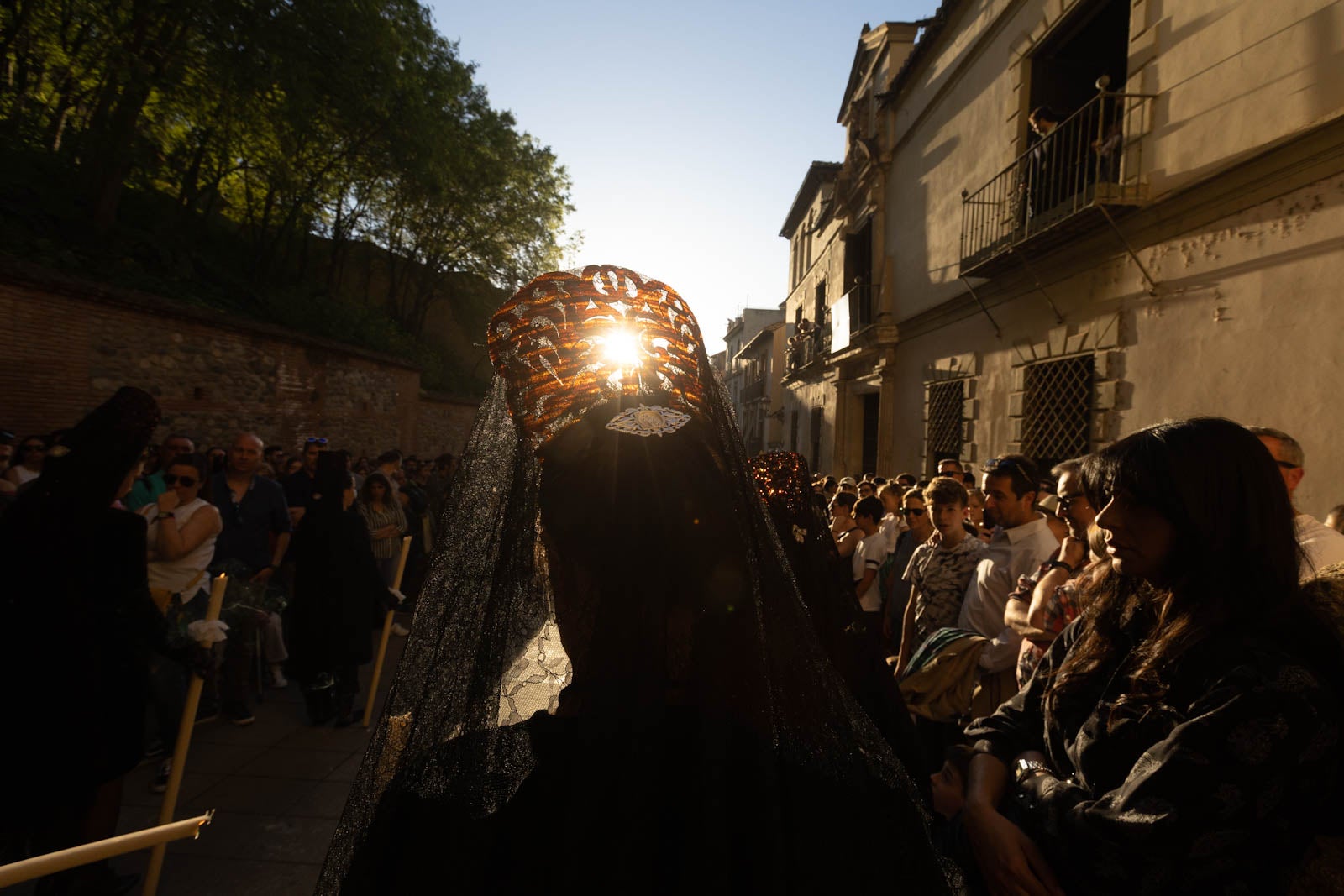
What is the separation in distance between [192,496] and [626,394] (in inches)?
154

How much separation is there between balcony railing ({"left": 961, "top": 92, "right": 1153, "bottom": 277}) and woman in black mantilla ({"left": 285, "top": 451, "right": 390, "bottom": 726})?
21.9 ft

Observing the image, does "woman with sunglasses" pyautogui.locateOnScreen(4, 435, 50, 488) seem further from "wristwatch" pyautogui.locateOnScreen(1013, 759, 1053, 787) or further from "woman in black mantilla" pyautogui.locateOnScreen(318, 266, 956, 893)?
"wristwatch" pyautogui.locateOnScreen(1013, 759, 1053, 787)

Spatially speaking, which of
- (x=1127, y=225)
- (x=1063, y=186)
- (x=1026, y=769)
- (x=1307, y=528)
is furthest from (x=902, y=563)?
(x=1063, y=186)

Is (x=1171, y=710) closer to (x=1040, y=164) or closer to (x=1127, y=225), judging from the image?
(x=1127, y=225)

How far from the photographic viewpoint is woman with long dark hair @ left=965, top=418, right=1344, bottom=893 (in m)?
1.05

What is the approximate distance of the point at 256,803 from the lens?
3605 mm

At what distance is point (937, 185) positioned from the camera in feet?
36.8

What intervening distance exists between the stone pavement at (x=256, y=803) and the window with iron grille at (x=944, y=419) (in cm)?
843

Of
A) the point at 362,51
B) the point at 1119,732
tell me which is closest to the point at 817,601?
the point at 1119,732

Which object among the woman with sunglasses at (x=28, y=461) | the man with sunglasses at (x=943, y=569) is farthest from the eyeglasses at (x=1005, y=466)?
the woman with sunglasses at (x=28, y=461)

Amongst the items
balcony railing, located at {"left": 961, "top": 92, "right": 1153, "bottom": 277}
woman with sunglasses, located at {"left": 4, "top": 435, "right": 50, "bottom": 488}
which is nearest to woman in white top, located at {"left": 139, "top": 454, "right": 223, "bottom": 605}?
woman with sunglasses, located at {"left": 4, "top": 435, "right": 50, "bottom": 488}

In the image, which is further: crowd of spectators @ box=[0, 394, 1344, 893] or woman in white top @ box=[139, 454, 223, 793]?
woman in white top @ box=[139, 454, 223, 793]

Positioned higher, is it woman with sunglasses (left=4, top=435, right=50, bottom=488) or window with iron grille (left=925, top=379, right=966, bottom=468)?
window with iron grille (left=925, top=379, right=966, bottom=468)

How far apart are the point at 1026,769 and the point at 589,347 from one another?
48.9 inches
